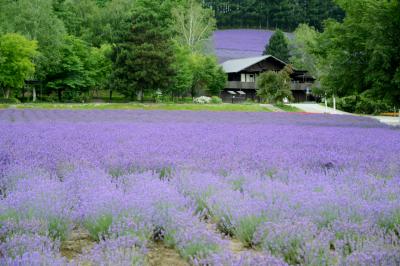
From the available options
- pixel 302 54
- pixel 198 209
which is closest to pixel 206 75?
pixel 302 54

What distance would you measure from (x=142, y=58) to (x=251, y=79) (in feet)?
91.6

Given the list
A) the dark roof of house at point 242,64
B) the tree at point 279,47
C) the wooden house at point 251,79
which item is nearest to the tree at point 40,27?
the wooden house at point 251,79

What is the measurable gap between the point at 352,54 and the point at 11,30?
36.3 metres

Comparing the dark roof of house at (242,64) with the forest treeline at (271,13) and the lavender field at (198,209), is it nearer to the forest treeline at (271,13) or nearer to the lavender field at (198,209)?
the forest treeline at (271,13)

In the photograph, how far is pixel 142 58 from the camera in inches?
1796

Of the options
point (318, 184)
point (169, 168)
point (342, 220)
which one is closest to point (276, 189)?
point (318, 184)

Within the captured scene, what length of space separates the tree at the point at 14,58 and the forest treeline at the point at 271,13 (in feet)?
244

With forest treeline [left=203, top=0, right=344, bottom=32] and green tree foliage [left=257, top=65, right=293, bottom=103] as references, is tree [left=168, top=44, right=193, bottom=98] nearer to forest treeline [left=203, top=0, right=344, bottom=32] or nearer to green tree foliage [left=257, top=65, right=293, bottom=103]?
green tree foliage [left=257, top=65, right=293, bottom=103]

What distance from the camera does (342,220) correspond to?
4359mm

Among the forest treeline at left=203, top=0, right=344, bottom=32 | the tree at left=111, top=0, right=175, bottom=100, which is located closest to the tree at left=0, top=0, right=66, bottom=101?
the tree at left=111, top=0, right=175, bottom=100

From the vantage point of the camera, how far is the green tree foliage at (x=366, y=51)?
61.6ft

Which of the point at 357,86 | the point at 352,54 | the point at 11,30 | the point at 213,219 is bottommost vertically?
the point at 213,219

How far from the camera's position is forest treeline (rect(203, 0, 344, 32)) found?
10531 cm

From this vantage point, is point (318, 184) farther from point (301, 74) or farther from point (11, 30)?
point (301, 74)
